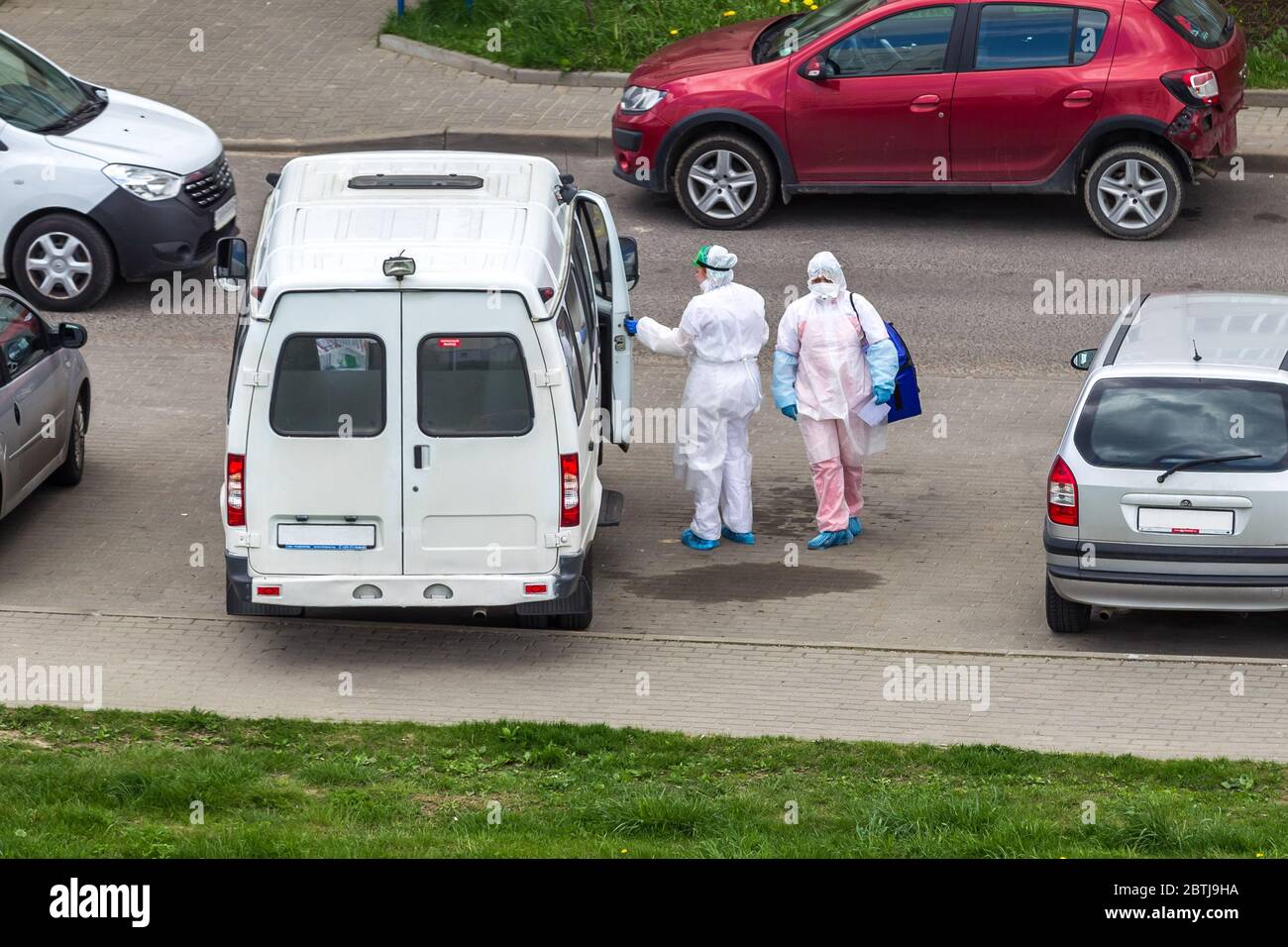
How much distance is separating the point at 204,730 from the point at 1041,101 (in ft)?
32.4

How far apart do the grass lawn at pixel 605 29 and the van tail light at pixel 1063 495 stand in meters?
11.3

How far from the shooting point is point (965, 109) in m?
16.2

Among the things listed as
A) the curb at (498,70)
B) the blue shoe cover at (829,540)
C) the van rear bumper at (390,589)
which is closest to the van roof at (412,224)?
the van rear bumper at (390,589)

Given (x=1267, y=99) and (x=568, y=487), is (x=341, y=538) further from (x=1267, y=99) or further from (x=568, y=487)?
(x=1267, y=99)

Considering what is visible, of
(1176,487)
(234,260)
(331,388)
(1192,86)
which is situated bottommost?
(1176,487)

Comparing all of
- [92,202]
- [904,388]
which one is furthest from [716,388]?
[92,202]

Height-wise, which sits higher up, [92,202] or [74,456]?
[92,202]

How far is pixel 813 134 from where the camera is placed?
16.5 meters

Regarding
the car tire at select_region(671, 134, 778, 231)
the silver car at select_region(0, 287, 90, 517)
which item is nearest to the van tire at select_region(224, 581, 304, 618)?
the silver car at select_region(0, 287, 90, 517)

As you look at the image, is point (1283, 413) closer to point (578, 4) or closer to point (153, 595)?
point (153, 595)

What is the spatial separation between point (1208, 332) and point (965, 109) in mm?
6184

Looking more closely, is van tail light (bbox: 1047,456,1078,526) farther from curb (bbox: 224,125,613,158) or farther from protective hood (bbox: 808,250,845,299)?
curb (bbox: 224,125,613,158)

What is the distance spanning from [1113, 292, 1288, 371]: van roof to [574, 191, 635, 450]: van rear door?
8.97 feet

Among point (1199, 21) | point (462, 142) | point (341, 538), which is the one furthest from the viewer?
point (462, 142)
